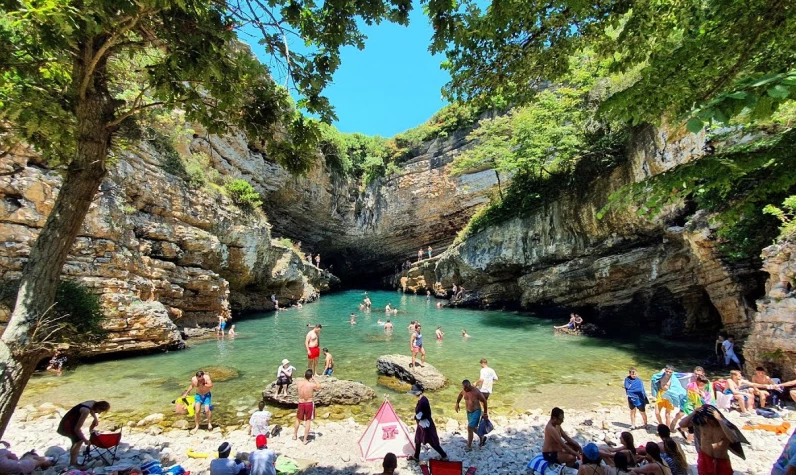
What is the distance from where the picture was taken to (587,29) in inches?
186

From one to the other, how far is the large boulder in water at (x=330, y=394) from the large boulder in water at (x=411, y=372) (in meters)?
1.29

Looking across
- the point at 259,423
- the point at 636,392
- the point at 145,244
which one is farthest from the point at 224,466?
the point at 145,244

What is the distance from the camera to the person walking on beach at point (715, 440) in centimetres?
446

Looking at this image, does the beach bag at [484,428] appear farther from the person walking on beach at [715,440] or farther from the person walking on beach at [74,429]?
the person walking on beach at [74,429]

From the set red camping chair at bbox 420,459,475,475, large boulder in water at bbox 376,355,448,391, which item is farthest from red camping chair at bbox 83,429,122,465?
large boulder in water at bbox 376,355,448,391

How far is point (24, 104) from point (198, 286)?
49.3 ft

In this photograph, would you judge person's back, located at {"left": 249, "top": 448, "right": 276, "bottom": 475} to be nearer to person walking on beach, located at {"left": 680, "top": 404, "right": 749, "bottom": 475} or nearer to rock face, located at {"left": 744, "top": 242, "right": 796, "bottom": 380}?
person walking on beach, located at {"left": 680, "top": 404, "right": 749, "bottom": 475}

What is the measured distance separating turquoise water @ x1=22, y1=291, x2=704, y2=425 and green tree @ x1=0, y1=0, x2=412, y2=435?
18.3 feet

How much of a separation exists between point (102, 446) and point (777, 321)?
44.6ft

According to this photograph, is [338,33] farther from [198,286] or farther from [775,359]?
[198,286]

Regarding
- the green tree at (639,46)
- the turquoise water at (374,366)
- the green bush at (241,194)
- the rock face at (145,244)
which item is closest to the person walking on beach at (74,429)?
the turquoise water at (374,366)

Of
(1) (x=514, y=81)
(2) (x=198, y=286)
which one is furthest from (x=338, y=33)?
(2) (x=198, y=286)

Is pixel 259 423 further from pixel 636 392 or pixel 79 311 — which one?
pixel 79 311

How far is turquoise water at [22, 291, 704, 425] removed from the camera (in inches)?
352
